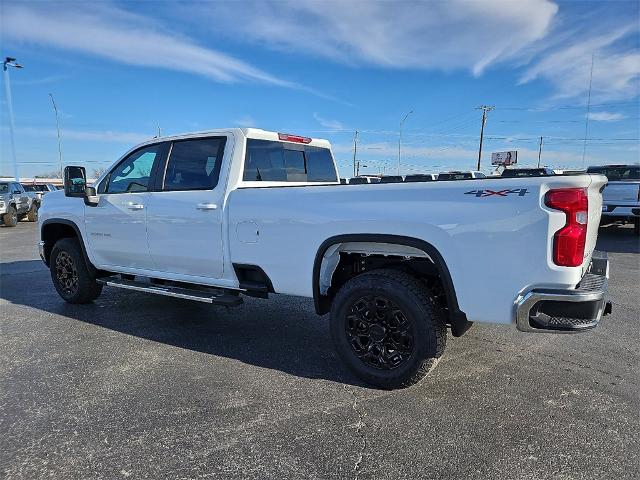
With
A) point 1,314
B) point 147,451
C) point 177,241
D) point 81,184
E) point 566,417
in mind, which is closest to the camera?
point 147,451

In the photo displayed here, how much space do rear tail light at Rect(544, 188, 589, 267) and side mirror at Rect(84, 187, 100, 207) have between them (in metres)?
4.66

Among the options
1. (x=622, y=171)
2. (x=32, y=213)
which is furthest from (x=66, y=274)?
(x=32, y=213)

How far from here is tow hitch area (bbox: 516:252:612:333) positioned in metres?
2.70

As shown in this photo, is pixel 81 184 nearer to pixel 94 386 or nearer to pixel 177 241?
pixel 177 241

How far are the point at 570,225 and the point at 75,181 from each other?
16.3ft

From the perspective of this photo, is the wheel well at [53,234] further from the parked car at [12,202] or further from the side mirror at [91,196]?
the parked car at [12,202]

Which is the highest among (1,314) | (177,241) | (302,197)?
(302,197)

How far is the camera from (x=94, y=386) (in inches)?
136

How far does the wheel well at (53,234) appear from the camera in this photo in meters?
5.88

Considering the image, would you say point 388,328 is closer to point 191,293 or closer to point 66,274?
point 191,293

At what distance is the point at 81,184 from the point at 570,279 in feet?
16.4

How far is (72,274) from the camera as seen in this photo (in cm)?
574

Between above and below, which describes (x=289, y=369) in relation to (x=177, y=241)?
below

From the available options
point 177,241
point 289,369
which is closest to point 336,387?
point 289,369
